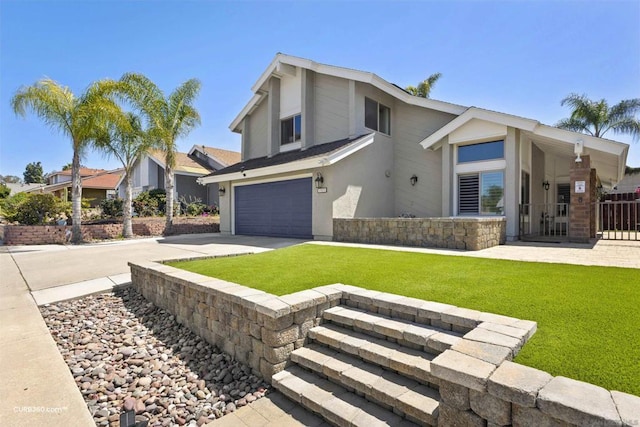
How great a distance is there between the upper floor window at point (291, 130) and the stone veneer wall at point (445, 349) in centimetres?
1064

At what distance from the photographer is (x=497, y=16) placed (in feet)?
35.7

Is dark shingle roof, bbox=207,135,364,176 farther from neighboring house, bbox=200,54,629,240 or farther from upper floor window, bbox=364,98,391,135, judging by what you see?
upper floor window, bbox=364,98,391,135

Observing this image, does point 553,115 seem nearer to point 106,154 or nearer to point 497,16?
point 497,16

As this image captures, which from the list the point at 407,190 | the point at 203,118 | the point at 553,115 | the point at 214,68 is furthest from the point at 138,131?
the point at 553,115

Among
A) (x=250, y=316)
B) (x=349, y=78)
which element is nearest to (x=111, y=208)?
(x=349, y=78)

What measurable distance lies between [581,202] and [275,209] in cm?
1129

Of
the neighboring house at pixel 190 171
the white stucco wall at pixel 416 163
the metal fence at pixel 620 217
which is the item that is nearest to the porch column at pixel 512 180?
the white stucco wall at pixel 416 163

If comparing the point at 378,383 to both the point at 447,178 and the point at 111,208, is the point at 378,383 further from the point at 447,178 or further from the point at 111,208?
the point at 111,208

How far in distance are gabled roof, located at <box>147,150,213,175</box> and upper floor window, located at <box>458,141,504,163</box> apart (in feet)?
67.0

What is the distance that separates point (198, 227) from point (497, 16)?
687 inches

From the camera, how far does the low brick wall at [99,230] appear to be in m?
14.1

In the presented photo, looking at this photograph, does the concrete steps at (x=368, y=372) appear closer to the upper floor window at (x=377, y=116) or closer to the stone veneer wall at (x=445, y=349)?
the stone veneer wall at (x=445, y=349)

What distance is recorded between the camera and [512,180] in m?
10.8

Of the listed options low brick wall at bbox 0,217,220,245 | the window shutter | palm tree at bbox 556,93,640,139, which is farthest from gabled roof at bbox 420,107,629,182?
palm tree at bbox 556,93,640,139
